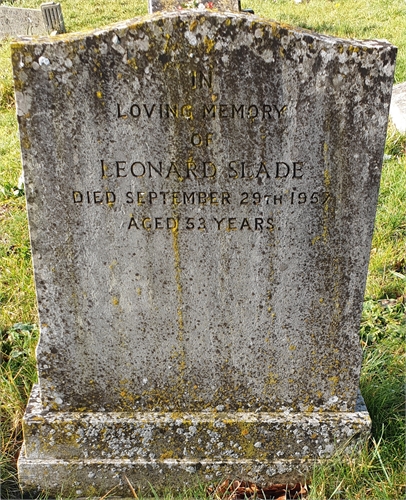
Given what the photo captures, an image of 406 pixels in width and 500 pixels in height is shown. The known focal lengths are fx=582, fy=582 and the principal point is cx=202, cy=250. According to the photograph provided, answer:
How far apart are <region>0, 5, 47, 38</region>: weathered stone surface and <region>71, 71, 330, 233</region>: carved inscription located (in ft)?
29.7

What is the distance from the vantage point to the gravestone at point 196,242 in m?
2.05

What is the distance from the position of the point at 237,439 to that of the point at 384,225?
238cm

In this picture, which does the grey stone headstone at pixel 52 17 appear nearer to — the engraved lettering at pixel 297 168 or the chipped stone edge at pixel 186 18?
the chipped stone edge at pixel 186 18

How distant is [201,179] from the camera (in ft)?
7.27

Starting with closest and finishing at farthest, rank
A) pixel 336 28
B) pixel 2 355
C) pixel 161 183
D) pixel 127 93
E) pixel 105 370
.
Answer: pixel 127 93 → pixel 161 183 → pixel 105 370 → pixel 2 355 → pixel 336 28

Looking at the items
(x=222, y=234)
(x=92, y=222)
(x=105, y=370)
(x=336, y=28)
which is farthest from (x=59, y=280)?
(x=336, y=28)

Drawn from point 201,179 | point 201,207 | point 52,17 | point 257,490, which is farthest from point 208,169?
point 52,17

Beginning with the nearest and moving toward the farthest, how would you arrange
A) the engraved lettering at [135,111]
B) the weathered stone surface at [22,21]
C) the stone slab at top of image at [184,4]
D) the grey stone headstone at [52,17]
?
the engraved lettering at [135,111] → the stone slab at top of image at [184,4] → the grey stone headstone at [52,17] → the weathered stone surface at [22,21]

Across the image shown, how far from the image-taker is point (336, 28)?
33.5ft

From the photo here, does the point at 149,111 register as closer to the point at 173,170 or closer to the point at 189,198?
the point at 173,170

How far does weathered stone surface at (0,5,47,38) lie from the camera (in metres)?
10.2

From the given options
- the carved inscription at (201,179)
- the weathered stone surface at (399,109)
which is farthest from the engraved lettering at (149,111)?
the weathered stone surface at (399,109)

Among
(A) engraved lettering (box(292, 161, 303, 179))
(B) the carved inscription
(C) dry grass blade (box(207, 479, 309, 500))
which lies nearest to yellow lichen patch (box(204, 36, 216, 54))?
(B) the carved inscription

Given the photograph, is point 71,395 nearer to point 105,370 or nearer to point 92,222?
point 105,370
